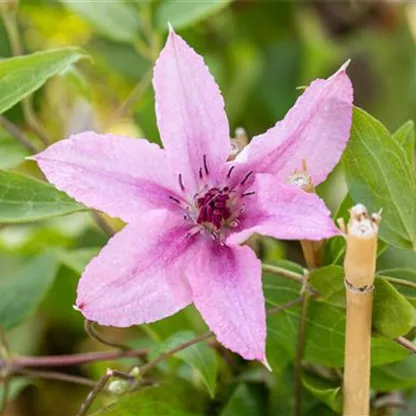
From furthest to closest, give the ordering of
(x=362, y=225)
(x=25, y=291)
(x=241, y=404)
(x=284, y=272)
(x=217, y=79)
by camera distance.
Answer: (x=217, y=79) → (x=25, y=291) → (x=241, y=404) → (x=284, y=272) → (x=362, y=225)

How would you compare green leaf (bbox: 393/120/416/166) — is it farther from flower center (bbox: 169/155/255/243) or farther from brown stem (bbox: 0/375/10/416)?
brown stem (bbox: 0/375/10/416)

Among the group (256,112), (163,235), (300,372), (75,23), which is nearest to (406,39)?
(256,112)

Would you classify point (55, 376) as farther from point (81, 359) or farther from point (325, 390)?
point (325, 390)

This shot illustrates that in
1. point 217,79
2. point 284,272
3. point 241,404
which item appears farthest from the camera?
point 217,79

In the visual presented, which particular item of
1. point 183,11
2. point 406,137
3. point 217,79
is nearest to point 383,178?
point 406,137

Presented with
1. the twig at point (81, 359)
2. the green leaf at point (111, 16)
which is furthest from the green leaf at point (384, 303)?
the green leaf at point (111, 16)
